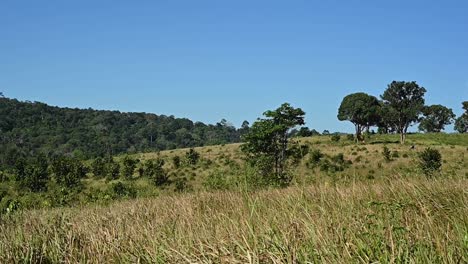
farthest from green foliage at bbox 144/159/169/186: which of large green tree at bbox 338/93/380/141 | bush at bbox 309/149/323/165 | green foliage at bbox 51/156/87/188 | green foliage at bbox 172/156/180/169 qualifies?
large green tree at bbox 338/93/380/141

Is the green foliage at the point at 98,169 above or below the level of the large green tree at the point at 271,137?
below

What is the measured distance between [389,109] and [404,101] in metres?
2.36

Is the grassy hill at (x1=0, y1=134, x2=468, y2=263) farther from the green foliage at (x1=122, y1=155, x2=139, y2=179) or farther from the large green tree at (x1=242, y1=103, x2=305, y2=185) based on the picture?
the green foliage at (x1=122, y1=155, x2=139, y2=179)

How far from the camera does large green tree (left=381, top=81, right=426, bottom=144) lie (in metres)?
61.3

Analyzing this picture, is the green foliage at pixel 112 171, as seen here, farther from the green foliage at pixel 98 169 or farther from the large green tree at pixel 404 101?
the large green tree at pixel 404 101

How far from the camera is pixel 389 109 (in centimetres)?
6384

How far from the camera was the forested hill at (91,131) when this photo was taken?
121m

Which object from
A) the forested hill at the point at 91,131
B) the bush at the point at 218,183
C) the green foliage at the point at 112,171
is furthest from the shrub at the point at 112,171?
the forested hill at the point at 91,131

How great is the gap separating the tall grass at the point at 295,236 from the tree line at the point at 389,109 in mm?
59363

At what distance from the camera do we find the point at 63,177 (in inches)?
2170

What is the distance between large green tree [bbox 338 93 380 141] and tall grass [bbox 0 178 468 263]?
64.3 metres

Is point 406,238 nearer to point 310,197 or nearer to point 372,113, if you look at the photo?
point 310,197

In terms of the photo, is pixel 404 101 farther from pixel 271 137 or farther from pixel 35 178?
pixel 35 178

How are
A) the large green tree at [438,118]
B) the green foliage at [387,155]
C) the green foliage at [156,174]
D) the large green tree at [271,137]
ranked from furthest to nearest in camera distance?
the large green tree at [438,118] → the green foliage at [156,174] → the green foliage at [387,155] → the large green tree at [271,137]
